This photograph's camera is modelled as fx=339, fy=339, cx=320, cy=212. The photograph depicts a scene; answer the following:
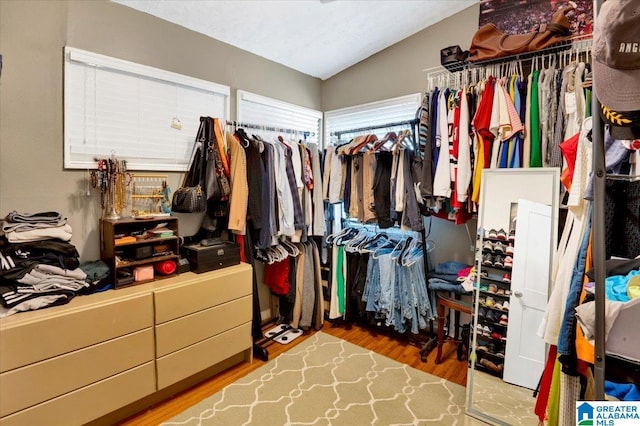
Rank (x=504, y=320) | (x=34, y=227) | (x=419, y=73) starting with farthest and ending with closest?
1. (x=419, y=73)
2. (x=504, y=320)
3. (x=34, y=227)

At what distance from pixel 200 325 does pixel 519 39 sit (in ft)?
9.42

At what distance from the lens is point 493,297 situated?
7.16ft

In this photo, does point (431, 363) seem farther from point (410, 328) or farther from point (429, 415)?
point (429, 415)

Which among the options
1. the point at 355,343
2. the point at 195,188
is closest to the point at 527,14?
the point at 195,188

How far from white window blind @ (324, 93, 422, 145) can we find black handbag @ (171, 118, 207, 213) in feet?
5.30

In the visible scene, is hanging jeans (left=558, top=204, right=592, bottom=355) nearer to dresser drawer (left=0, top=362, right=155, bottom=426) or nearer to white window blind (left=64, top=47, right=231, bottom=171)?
dresser drawer (left=0, top=362, right=155, bottom=426)

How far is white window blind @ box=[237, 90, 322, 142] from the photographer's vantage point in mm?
3100

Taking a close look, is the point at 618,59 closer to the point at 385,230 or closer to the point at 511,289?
the point at 511,289

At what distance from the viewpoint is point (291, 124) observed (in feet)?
11.7

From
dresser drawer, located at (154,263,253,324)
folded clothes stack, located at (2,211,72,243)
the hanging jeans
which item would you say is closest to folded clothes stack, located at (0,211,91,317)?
folded clothes stack, located at (2,211,72,243)

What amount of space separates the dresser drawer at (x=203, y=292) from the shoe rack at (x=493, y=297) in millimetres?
1641

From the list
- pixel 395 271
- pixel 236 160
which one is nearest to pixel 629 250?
pixel 395 271

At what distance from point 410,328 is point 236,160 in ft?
6.77

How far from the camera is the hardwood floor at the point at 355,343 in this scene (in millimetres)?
2074
